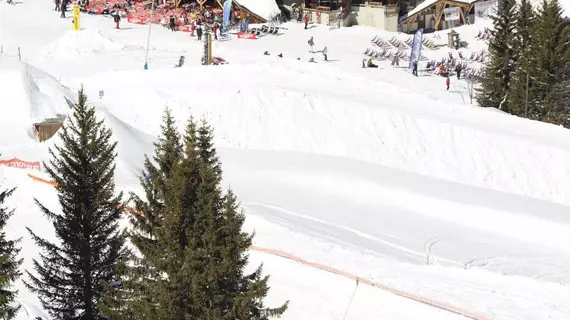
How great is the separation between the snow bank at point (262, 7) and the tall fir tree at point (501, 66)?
19.4 metres

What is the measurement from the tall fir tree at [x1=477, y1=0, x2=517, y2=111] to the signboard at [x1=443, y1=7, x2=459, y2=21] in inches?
661

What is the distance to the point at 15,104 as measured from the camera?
105 ft

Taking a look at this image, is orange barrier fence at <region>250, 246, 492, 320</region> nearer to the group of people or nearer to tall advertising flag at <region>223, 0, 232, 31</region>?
the group of people

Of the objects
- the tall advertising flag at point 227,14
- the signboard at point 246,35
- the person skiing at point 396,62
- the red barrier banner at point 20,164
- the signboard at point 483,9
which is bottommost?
the red barrier banner at point 20,164

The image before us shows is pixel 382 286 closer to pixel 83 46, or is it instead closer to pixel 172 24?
pixel 83 46

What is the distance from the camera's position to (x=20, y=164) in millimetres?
27250

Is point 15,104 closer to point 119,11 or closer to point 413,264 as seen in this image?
point 413,264

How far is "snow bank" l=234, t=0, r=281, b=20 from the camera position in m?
54.9

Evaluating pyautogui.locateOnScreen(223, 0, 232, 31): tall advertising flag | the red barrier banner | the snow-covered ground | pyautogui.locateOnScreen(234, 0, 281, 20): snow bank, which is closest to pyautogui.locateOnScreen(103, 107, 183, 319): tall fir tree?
the snow-covered ground

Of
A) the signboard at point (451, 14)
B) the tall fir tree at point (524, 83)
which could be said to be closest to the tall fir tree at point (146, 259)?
the tall fir tree at point (524, 83)

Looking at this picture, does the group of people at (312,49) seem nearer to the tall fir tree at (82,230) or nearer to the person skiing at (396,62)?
the person skiing at (396,62)

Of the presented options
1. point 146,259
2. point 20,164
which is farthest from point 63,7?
point 146,259

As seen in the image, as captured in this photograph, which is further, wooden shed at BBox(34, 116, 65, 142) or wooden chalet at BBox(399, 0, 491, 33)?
wooden chalet at BBox(399, 0, 491, 33)

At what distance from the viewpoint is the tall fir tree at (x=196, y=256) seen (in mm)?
12234
